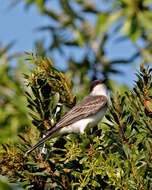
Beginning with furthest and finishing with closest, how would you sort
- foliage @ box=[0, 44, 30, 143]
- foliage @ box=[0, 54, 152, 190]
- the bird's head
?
the bird's head → foliage @ box=[0, 44, 30, 143] → foliage @ box=[0, 54, 152, 190]

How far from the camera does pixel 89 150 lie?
1976 millimetres

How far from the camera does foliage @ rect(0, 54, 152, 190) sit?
1.76 meters

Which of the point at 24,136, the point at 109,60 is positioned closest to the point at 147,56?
the point at 109,60

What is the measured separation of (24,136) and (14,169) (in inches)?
8.6

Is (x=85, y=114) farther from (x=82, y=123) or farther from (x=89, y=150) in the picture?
(x=89, y=150)

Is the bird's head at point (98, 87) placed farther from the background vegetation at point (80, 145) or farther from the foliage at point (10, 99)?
the background vegetation at point (80, 145)

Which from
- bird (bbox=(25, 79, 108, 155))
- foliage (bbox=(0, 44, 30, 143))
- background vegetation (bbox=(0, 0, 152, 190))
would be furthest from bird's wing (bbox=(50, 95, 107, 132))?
background vegetation (bbox=(0, 0, 152, 190))

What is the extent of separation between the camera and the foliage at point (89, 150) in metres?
1.76

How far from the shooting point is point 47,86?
7.18ft

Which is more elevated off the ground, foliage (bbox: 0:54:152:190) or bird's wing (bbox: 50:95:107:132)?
bird's wing (bbox: 50:95:107:132)

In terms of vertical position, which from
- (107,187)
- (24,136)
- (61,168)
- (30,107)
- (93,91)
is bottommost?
(107,187)

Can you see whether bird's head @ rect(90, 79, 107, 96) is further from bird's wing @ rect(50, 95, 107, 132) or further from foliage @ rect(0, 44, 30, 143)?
foliage @ rect(0, 44, 30, 143)

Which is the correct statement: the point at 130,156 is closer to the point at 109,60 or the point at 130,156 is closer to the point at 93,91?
the point at 93,91

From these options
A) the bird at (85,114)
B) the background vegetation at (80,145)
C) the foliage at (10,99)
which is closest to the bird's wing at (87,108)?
the bird at (85,114)
